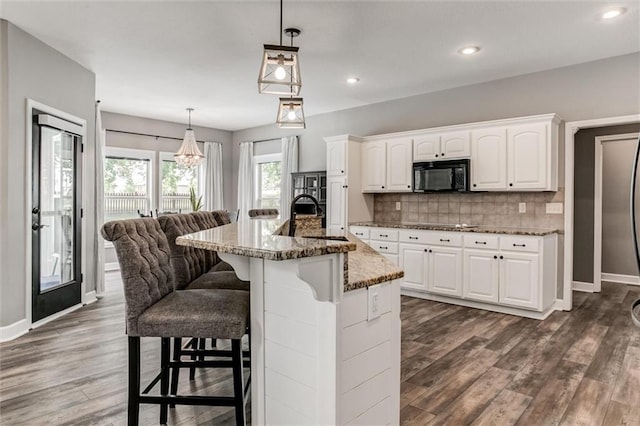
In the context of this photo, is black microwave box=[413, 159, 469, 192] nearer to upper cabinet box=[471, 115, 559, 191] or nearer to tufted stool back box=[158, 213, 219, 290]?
upper cabinet box=[471, 115, 559, 191]

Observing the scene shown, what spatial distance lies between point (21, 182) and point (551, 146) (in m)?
5.30

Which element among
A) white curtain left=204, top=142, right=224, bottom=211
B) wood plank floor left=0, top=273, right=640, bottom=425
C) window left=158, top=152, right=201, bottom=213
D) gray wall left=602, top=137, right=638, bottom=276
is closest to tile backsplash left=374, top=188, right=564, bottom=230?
wood plank floor left=0, top=273, right=640, bottom=425

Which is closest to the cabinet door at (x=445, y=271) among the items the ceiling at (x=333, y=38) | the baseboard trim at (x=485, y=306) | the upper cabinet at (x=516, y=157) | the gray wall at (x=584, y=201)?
the baseboard trim at (x=485, y=306)

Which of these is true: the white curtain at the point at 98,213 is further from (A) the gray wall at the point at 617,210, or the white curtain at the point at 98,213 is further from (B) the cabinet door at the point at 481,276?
(A) the gray wall at the point at 617,210

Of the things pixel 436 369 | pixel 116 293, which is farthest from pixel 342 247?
pixel 116 293

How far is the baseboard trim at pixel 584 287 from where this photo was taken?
18.0ft

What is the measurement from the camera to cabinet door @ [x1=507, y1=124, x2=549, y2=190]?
4.23 meters

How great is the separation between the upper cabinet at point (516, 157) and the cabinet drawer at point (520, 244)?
627 millimetres

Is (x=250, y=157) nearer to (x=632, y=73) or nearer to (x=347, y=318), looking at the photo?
(x=632, y=73)

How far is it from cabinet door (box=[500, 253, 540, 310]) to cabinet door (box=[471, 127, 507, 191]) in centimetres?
88

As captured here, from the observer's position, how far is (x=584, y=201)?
18.7 ft

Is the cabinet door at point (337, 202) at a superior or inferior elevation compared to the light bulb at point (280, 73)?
inferior

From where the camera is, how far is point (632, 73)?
4012mm

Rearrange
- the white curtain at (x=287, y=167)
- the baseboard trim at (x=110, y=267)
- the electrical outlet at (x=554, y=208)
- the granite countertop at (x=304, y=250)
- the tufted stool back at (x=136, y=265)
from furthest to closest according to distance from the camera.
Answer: the white curtain at (x=287, y=167) → the baseboard trim at (x=110, y=267) → the electrical outlet at (x=554, y=208) → the tufted stool back at (x=136, y=265) → the granite countertop at (x=304, y=250)
